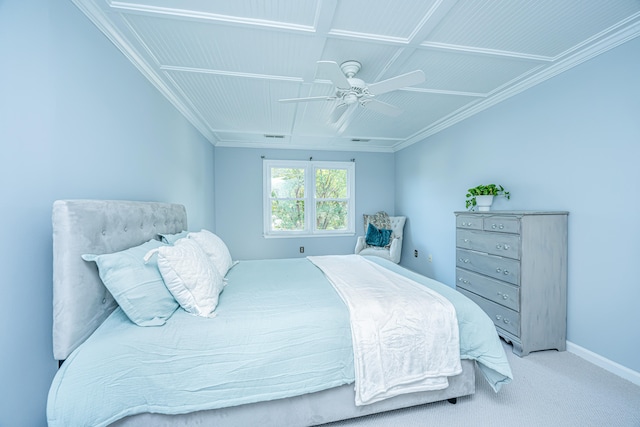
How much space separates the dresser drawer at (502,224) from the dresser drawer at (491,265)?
0.26 metres

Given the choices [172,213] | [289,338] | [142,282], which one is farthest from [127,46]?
[289,338]

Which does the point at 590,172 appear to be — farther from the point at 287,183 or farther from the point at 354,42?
the point at 287,183

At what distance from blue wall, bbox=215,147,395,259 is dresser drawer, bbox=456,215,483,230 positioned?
2347 mm

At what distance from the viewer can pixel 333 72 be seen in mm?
1739

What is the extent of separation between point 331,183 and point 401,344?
12.6 ft

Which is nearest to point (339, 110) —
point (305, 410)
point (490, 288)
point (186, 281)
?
point (186, 281)

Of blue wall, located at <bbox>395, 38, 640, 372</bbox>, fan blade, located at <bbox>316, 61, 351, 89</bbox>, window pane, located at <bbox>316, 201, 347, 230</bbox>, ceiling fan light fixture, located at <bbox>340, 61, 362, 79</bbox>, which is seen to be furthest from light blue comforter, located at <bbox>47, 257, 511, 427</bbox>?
window pane, located at <bbox>316, 201, 347, 230</bbox>

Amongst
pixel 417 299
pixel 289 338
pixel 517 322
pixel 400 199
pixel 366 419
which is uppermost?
pixel 400 199

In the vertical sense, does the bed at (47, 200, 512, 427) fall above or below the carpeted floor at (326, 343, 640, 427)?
above

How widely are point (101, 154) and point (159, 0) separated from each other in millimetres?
1013

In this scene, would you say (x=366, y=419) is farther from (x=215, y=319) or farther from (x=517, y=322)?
(x=517, y=322)

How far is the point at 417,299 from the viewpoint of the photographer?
154 centimetres

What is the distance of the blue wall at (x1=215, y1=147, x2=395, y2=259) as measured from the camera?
4.56 m

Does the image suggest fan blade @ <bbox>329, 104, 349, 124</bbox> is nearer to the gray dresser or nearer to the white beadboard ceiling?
the white beadboard ceiling
